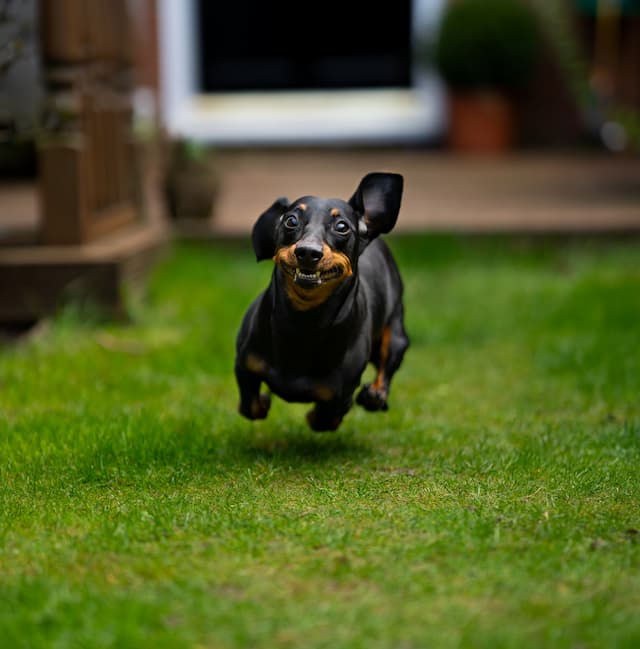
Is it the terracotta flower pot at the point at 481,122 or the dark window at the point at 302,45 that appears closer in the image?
the terracotta flower pot at the point at 481,122

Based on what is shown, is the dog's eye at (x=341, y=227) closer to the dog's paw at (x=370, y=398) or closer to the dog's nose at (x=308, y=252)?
the dog's nose at (x=308, y=252)

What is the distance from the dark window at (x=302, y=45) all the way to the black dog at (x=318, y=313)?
10.6 meters

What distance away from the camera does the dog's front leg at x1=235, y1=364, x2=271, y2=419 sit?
355cm

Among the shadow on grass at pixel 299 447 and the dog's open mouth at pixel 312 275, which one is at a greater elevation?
the dog's open mouth at pixel 312 275

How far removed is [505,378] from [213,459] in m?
1.72

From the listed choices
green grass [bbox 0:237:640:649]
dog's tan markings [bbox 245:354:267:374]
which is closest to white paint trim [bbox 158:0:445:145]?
green grass [bbox 0:237:640:649]

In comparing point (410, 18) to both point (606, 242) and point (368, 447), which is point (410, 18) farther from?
point (368, 447)

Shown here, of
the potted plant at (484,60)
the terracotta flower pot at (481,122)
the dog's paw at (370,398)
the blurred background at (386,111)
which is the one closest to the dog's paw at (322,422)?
the dog's paw at (370,398)

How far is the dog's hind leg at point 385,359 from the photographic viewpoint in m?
3.63

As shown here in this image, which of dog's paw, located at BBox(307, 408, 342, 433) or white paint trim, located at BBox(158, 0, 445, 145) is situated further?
white paint trim, located at BBox(158, 0, 445, 145)

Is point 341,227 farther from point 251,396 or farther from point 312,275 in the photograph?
point 251,396

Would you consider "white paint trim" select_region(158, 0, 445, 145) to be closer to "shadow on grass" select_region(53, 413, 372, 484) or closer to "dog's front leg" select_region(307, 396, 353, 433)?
A: "shadow on grass" select_region(53, 413, 372, 484)

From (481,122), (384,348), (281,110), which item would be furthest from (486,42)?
(384,348)

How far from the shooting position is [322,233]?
3.27 metres
